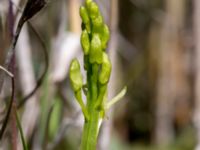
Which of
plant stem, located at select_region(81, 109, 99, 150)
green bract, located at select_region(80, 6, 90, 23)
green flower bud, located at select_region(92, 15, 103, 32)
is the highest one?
green bract, located at select_region(80, 6, 90, 23)

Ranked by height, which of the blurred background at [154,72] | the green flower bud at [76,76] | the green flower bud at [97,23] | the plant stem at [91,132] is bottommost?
the blurred background at [154,72]

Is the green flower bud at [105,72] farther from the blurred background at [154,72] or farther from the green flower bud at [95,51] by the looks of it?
the blurred background at [154,72]

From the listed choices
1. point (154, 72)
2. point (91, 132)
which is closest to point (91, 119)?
point (91, 132)

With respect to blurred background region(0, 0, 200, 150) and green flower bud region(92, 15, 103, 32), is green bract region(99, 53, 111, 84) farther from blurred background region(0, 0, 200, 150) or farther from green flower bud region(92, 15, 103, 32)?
blurred background region(0, 0, 200, 150)

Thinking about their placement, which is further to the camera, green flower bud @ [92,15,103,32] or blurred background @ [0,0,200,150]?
blurred background @ [0,0,200,150]

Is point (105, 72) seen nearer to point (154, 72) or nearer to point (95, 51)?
point (95, 51)

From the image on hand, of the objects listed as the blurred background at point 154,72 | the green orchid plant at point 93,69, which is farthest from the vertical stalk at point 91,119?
the blurred background at point 154,72

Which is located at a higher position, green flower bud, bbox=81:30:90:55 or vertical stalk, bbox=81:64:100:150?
green flower bud, bbox=81:30:90:55

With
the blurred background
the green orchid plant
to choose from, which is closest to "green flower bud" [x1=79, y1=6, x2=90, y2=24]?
the green orchid plant

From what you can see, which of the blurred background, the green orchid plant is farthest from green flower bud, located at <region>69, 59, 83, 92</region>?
the blurred background
